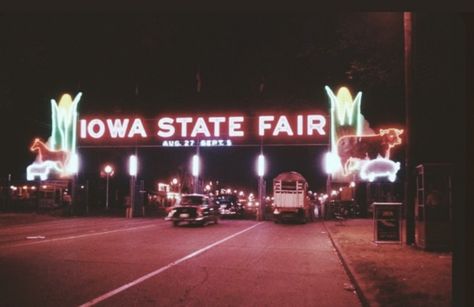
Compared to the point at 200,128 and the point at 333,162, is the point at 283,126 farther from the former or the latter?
the point at 200,128

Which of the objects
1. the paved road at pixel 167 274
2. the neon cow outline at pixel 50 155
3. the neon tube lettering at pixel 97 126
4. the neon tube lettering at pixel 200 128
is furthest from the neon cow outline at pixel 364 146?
the neon cow outline at pixel 50 155

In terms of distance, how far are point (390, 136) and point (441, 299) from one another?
2617cm

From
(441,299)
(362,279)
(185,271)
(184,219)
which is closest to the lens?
(441,299)

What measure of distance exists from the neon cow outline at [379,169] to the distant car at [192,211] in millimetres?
10887

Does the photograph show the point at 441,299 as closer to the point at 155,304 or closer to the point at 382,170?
Result: the point at 155,304

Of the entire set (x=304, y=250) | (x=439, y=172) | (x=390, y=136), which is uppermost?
(x=390, y=136)

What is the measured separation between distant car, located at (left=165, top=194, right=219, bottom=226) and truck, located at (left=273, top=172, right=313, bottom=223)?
741 centimetres

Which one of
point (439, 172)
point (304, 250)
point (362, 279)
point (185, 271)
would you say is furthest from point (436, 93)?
point (185, 271)

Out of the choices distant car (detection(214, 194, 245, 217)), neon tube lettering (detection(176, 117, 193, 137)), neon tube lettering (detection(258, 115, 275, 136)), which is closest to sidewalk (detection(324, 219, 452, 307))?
neon tube lettering (detection(258, 115, 275, 136))

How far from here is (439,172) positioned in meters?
16.0

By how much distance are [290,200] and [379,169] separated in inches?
253

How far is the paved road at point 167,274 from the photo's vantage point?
8797 mm

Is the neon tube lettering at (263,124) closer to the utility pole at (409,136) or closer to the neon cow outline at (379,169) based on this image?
the neon cow outline at (379,169)

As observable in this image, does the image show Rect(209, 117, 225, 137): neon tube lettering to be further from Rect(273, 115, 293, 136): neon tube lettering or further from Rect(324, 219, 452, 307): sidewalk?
Rect(324, 219, 452, 307): sidewalk
